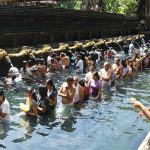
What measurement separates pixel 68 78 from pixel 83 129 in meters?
1.84

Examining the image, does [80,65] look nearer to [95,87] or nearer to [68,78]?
[95,87]

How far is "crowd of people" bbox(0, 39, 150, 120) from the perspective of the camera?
1281cm

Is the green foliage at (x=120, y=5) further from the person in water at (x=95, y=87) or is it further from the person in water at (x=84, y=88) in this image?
the person in water at (x=84, y=88)

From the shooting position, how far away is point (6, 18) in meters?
31.0

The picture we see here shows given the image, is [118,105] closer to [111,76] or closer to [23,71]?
[111,76]

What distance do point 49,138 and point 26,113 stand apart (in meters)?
1.36

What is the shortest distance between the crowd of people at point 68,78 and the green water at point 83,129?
45 cm

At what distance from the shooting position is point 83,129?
1279 centimetres

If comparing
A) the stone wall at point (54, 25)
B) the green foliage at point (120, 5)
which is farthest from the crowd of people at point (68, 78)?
the green foliage at point (120, 5)

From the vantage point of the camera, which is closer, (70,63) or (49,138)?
(49,138)

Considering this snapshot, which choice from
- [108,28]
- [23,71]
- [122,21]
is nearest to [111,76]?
[23,71]

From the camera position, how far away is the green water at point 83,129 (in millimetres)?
11422

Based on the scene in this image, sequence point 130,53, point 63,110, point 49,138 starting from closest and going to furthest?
point 49,138
point 63,110
point 130,53

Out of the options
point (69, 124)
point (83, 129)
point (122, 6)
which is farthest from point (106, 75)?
point (122, 6)
